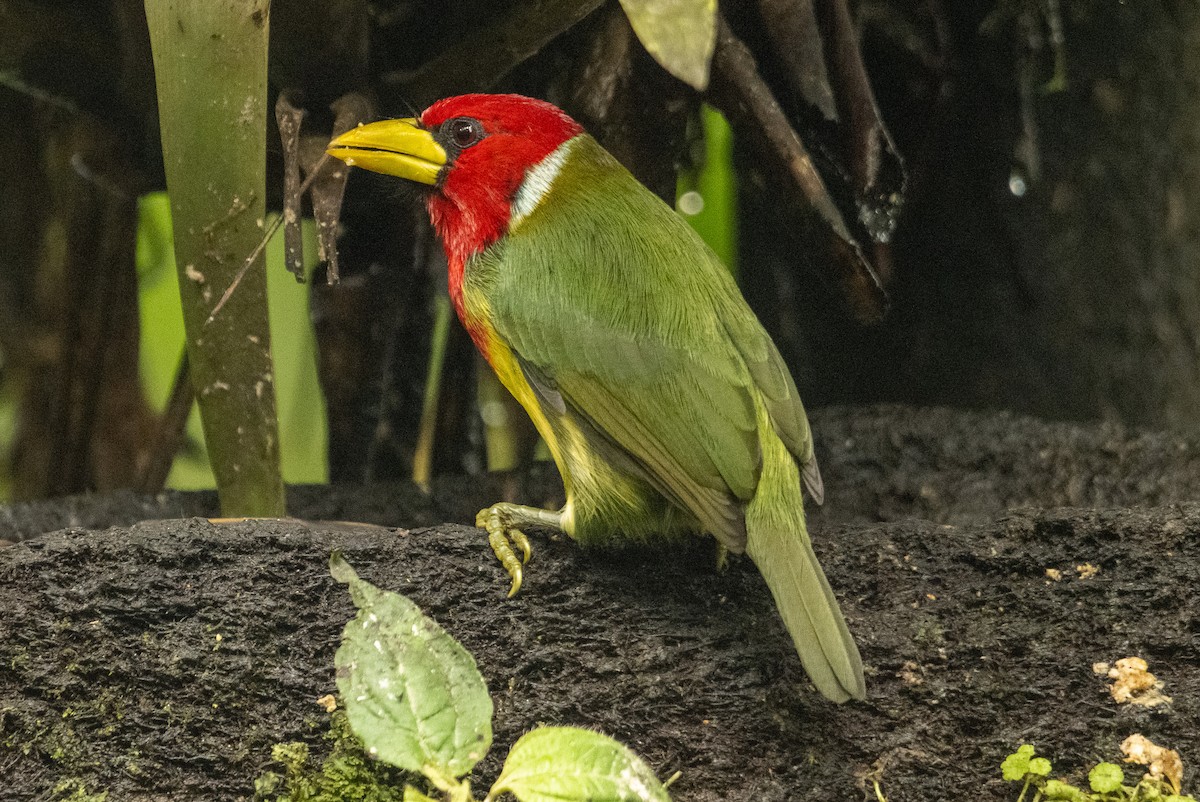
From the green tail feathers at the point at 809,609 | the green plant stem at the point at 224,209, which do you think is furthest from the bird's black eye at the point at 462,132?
the green tail feathers at the point at 809,609

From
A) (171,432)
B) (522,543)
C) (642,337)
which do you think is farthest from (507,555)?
(171,432)

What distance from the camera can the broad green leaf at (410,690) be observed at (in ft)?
5.64

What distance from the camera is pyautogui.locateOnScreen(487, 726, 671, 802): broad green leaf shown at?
165 centimetres

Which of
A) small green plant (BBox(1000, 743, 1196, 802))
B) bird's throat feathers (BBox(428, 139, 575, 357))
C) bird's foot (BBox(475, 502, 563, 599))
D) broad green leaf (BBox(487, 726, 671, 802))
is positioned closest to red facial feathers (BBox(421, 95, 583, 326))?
bird's throat feathers (BBox(428, 139, 575, 357))

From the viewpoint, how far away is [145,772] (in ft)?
6.23

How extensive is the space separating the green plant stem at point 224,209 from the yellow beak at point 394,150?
0.22m

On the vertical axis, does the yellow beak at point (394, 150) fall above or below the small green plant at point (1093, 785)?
above

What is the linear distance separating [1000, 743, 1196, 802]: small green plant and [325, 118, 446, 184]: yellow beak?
4.90 feet

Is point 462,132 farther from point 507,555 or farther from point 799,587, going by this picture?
point 799,587

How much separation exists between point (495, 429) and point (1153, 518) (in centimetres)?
198

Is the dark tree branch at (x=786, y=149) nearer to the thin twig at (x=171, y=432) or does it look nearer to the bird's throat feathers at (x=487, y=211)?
the bird's throat feathers at (x=487, y=211)

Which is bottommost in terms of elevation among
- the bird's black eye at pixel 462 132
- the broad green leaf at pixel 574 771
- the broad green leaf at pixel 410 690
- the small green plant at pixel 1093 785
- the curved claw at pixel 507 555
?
the small green plant at pixel 1093 785

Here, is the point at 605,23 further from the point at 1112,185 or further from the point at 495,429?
the point at 1112,185

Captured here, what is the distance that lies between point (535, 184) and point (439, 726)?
117 centimetres
